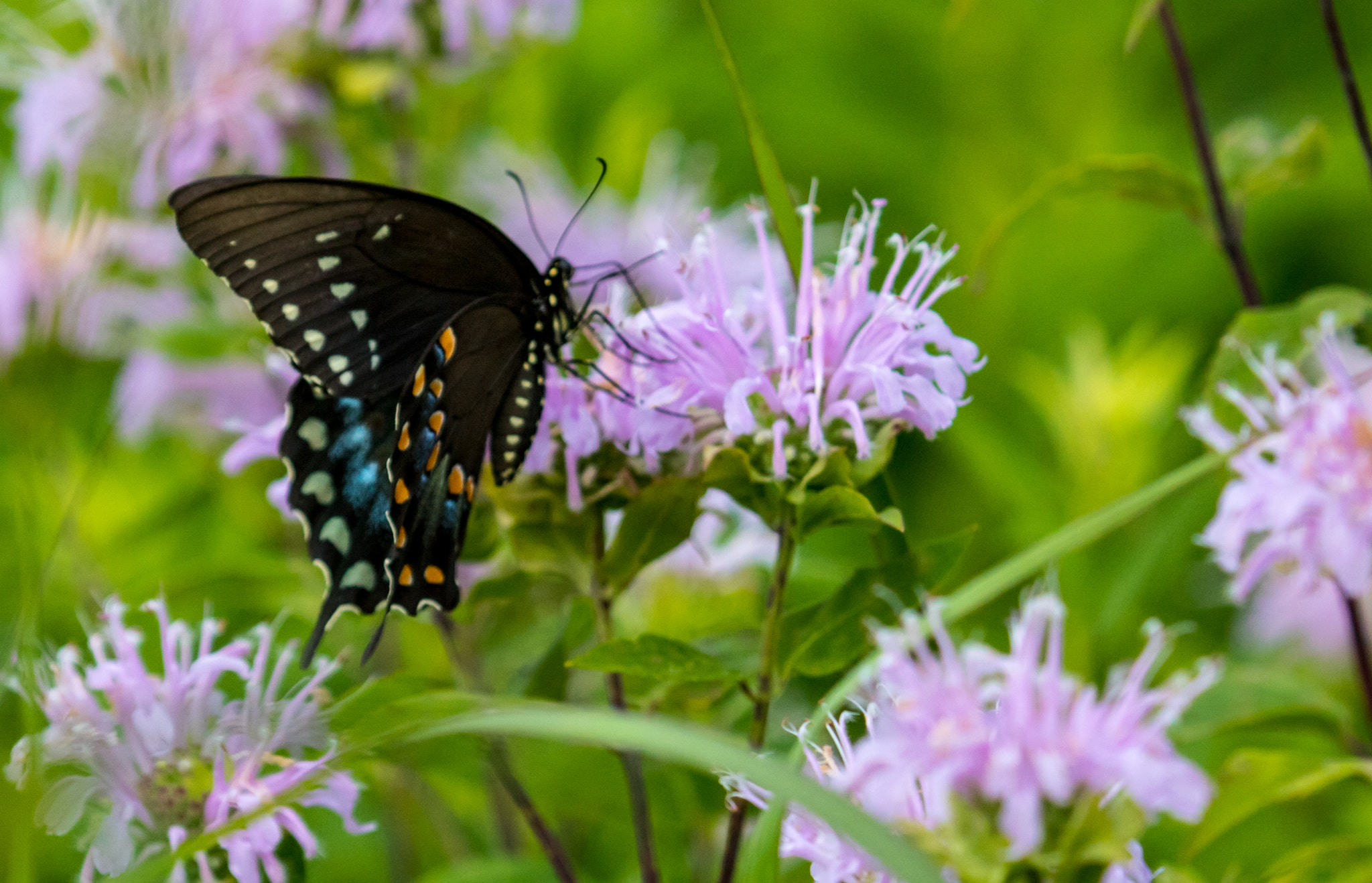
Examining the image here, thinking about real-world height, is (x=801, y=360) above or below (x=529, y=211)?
below

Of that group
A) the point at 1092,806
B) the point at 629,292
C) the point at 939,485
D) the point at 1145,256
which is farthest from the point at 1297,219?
the point at 1092,806

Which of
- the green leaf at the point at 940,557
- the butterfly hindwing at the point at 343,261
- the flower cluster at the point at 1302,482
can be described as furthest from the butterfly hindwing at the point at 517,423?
the flower cluster at the point at 1302,482

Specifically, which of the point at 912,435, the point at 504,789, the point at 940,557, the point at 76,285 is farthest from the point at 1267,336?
the point at 76,285

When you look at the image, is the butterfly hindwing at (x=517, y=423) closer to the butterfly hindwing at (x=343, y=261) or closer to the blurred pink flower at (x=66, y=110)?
the butterfly hindwing at (x=343, y=261)

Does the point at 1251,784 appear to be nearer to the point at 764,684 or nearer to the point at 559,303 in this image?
the point at 764,684

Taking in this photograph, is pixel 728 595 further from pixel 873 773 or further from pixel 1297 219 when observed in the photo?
pixel 1297 219

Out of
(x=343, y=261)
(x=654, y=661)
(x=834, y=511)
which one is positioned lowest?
(x=654, y=661)
